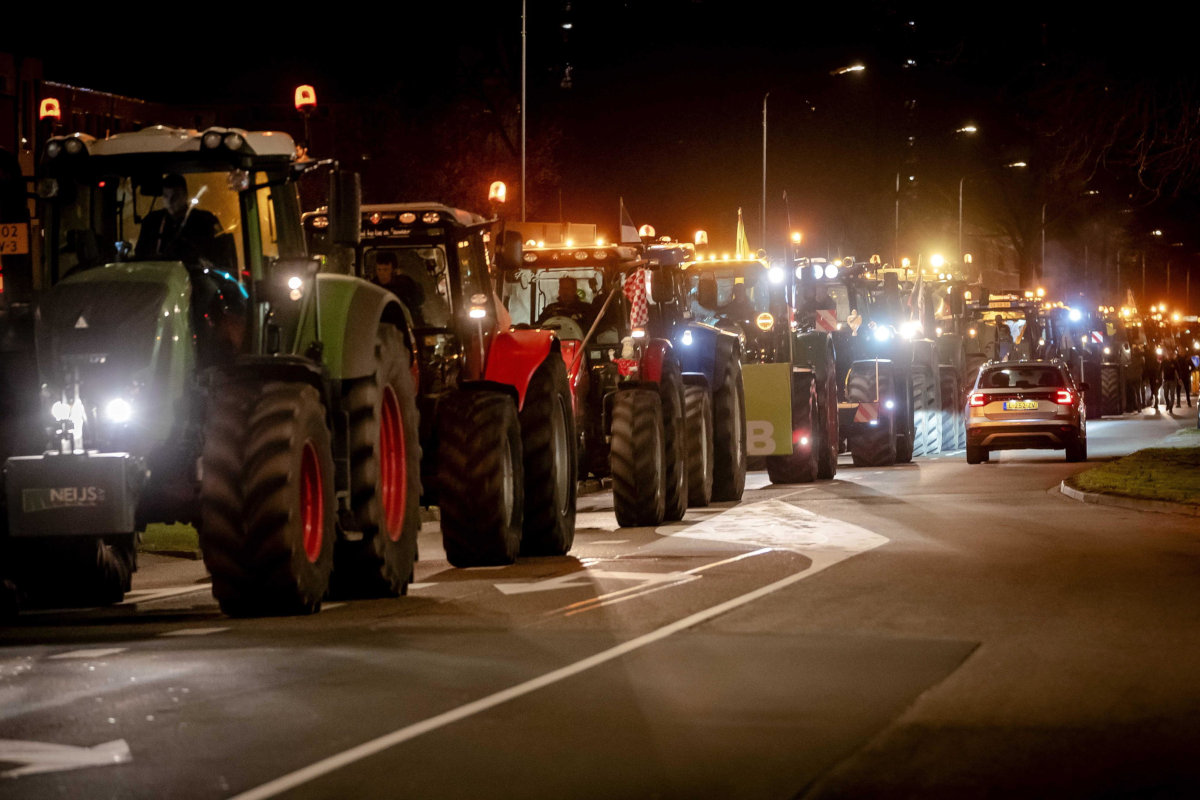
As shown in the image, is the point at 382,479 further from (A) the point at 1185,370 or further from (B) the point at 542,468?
(A) the point at 1185,370

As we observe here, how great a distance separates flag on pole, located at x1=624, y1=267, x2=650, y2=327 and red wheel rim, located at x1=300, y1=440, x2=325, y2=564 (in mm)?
8390

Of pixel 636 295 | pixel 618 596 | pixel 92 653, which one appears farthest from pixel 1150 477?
pixel 92 653

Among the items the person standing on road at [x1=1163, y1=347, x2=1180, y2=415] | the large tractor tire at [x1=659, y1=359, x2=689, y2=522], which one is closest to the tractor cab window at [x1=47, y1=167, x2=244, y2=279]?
the large tractor tire at [x1=659, y1=359, x2=689, y2=522]

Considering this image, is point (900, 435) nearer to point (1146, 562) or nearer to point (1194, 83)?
point (1194, 83)

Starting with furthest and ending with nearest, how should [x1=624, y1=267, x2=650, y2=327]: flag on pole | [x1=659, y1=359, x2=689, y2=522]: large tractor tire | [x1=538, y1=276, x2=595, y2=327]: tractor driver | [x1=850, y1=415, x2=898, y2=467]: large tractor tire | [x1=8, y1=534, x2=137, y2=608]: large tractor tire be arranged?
1. [x1=850, y1=415, x2=898, y2=467]: large tractor tire
2. [x1=659, y1=359, x2=689, y2=522]: large tractor tire
3. [x1=624, y1=267, x2=650, y2=327]: flag on pole
4. [x1=538, y1=276, x2=595, y2=327]: tractor driver
5. [x1=8, y1=534, x2=137, y2=608]: large tractor tire

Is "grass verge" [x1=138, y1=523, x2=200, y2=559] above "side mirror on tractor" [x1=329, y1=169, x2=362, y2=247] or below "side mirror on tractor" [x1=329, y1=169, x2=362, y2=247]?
below

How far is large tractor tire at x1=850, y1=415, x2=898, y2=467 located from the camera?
3131 centimetres

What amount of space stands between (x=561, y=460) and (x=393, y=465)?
342 centimetres

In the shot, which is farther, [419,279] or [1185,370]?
[1185,370]

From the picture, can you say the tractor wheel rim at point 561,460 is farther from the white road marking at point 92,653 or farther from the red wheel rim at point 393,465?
the white road marking at point 92,653

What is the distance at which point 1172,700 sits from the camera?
8.91 metres

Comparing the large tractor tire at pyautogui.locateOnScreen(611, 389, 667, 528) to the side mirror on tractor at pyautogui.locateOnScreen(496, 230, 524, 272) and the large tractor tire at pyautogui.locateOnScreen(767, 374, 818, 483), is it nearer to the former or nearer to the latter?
the side mirror on tractor at pyautogui.locateOnScreen(496, 230, 524, 272)

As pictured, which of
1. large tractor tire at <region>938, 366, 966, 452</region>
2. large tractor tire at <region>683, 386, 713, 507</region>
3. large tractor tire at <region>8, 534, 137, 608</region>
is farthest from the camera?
large tractor tire at <region>938, 366, 966, 452</region>

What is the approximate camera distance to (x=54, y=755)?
7762 mm
